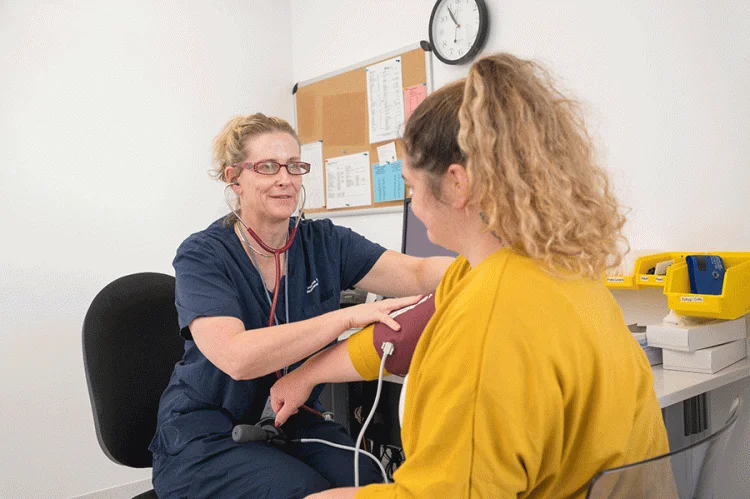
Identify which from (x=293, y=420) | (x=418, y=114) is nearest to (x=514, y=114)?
(x=418, y=114)

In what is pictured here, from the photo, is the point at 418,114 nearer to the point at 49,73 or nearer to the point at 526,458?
the point at 526,458

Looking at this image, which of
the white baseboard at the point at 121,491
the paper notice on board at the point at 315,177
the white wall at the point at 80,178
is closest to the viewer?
the white wall at the point at 80,178

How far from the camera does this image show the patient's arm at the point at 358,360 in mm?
1155

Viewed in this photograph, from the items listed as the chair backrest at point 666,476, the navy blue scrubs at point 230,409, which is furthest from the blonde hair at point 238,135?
the chair backrest at point 666,476

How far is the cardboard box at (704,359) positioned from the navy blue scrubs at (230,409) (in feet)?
2.50

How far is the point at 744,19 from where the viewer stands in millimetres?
1789

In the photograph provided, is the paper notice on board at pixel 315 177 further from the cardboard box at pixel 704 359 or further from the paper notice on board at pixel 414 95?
the cardboard box at pixel 704 359

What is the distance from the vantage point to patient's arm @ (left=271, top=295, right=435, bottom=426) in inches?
45.5

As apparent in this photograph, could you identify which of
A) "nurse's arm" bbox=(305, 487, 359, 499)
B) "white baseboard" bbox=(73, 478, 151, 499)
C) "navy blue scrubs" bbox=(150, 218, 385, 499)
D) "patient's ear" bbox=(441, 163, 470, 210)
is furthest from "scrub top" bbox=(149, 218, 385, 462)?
"white baseboard" bbox=(73, 478, 151, 499)

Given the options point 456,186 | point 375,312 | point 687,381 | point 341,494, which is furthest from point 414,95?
point 341,494

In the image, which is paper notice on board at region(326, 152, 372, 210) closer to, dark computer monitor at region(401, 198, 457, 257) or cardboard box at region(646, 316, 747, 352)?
dark computer monitor at region(401, 198, 457, 257)

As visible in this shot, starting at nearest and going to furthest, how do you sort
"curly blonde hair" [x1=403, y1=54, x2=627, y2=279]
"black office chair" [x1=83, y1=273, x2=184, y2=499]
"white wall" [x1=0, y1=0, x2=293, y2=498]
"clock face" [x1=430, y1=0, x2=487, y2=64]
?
"curly blonde hair" [x1=403, y1=54, x2=627, y2=279], "black office chair" [x1=83, y1=273, x2=184, y2=499], "clock face" [x1=430, y1=0, x2=487, y2=64], "white wall" [x1=0, y1=0, x2=293, y2=498]

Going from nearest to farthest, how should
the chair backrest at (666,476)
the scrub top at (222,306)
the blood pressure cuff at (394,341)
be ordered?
the chair backrest at (666,476), the blood pressure cuff at (394,341), the scrub top at (222,306)

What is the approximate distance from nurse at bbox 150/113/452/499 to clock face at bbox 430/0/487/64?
3.46 ft
